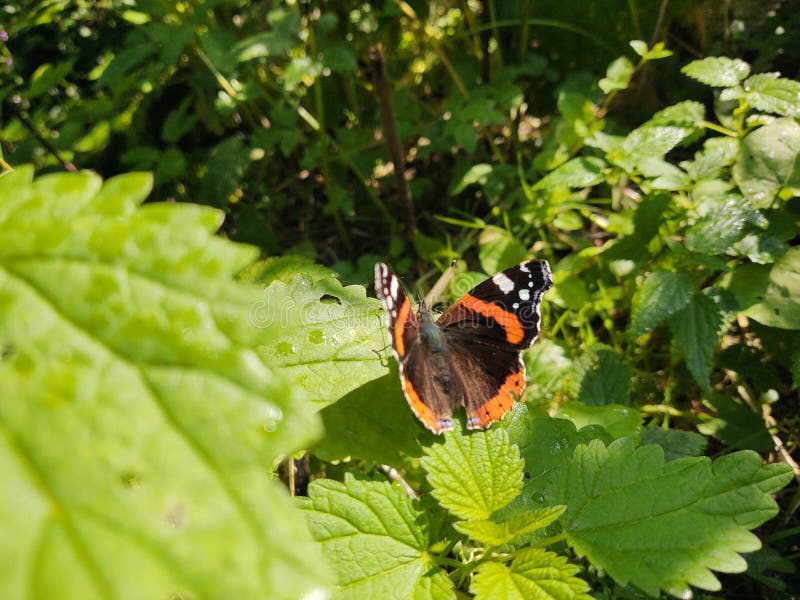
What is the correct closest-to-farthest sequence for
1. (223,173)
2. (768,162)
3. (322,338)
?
(322,338) → (768,162) → (223,173)

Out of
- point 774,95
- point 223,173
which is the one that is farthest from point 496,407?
point 223,173

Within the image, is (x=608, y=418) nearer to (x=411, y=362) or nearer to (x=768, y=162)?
(x=411, y=362)

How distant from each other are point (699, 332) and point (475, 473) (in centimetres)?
109

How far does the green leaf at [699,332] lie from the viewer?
2.07 meters

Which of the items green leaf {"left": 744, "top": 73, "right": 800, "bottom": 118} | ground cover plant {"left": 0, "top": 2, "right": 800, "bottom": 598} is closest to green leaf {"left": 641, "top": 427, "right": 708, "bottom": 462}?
ground cover plant {"left": 0, "top": 2, "right": 800, "bottom": 598}

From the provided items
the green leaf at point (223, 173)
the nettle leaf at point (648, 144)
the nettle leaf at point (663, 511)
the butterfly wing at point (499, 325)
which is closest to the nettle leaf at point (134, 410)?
the nettle leaf at point (663, 511)

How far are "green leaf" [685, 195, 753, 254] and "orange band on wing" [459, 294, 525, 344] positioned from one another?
0.72 m

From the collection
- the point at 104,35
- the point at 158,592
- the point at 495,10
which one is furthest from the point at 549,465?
the point at 104,35

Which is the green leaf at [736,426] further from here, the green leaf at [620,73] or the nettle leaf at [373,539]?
the green leaf at [620,73]

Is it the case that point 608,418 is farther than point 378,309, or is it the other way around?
point 608,418

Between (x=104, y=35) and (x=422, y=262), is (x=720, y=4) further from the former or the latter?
(x=104, y=35)

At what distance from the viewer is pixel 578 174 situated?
2445 mm

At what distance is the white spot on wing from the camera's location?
1882 mm

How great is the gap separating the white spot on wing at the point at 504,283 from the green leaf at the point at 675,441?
631 mm
